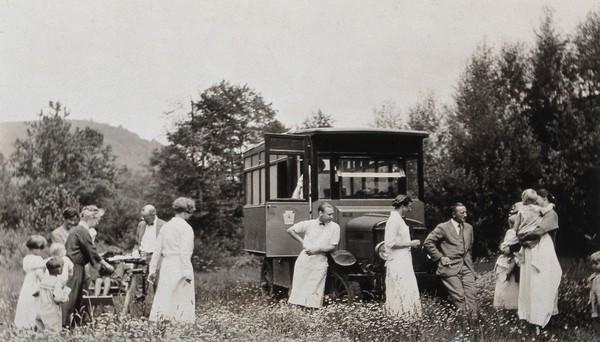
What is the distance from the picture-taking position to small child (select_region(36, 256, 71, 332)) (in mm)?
7047

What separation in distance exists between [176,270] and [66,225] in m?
1.63

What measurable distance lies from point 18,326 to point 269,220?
175 inches

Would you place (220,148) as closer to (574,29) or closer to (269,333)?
(574,29)

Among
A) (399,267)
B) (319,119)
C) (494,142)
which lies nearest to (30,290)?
(399,267)

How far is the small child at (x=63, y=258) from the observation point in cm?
717

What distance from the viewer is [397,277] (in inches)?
320

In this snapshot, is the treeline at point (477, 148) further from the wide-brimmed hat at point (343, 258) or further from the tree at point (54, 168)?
the wide-brimmed hat at point (343, 258)

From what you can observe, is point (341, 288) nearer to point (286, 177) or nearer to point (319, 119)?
point (286, 177)

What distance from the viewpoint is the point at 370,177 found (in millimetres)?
10602

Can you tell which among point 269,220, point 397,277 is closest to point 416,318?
point 397,277

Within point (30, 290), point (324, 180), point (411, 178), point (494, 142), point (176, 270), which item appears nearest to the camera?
point (30, 290)

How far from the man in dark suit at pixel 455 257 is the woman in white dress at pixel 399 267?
15.8 inches

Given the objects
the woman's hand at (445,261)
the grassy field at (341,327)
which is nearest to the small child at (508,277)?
the grassy field at (341,327)

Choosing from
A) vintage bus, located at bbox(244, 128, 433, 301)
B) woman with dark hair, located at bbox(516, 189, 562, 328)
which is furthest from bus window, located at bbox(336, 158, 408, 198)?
woman with dark hair, located at bbox(516, 189, 562, 328)
